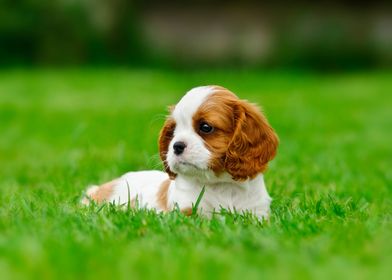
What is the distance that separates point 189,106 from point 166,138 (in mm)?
449

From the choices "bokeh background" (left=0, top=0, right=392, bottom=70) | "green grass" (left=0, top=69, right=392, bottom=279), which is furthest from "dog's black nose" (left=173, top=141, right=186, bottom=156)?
"bokeh background" (left=0, top=0, right=392, bottom=70)

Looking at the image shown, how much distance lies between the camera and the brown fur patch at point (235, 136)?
5.12 m

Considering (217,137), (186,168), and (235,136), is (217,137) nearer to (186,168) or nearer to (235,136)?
(235,136)

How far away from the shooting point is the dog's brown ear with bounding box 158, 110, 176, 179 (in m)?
5.34

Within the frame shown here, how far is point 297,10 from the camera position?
2297 cm

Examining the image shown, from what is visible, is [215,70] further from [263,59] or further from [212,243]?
[212,243]

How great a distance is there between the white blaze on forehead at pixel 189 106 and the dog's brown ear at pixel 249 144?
24cm

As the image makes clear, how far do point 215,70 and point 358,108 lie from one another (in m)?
8.21

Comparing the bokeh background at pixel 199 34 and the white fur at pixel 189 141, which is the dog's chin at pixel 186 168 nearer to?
the white fur at pixel 189 141

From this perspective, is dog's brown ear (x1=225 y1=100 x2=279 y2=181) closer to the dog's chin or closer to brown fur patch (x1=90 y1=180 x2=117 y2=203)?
the dog's chin

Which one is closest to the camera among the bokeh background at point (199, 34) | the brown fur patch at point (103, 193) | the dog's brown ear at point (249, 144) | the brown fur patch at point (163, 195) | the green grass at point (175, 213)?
the green grass at point (175, 213)

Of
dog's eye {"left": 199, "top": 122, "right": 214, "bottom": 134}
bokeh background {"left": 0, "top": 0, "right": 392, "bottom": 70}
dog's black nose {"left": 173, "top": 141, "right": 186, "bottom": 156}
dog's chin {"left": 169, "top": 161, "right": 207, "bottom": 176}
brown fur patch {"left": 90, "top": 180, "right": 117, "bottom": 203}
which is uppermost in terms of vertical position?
dog's eye {"left": 199, "top": 122, "right": 214, "bottom": 134}

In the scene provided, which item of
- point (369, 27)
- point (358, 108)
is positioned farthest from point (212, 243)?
point (369, 27)

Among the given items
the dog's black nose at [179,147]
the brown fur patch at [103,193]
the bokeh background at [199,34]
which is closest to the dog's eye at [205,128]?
the dog's black nose at [179,147]
